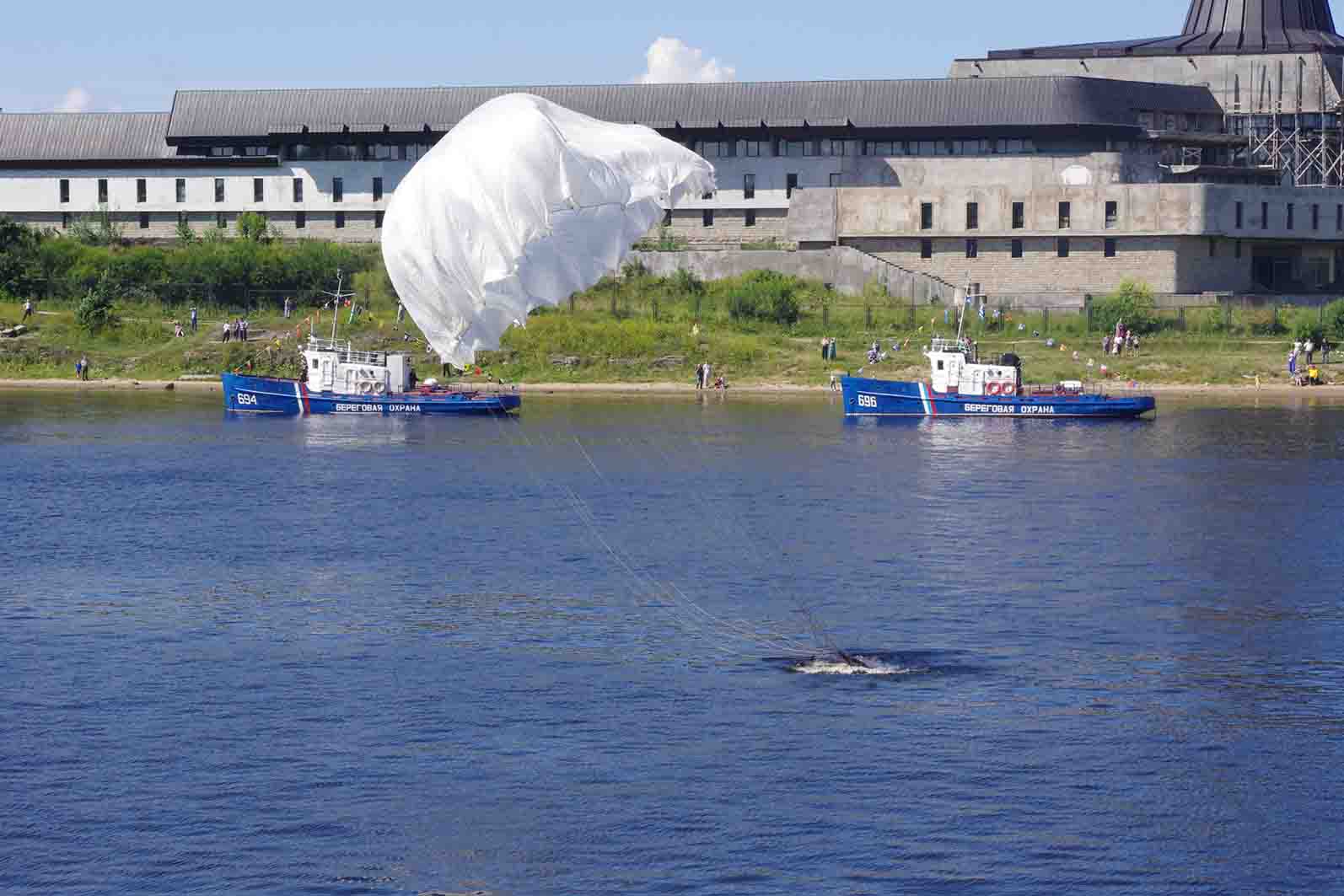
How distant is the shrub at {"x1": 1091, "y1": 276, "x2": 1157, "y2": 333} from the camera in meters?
122

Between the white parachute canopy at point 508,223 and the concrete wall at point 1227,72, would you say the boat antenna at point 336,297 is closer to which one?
the concrete wall at point 1227,72

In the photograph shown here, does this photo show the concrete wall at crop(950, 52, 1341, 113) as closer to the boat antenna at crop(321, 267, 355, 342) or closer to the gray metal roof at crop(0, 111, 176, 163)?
the boat antenna at crop(321, 267, 355, 342)

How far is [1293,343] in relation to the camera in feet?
397

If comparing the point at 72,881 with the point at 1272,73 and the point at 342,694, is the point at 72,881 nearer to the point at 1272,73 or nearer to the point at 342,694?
the point at 342,694

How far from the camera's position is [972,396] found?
108375 mm

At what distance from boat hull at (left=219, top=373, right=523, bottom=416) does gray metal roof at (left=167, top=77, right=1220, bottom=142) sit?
33.2m

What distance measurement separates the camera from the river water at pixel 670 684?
31.8m

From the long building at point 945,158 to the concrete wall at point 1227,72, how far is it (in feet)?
0.54

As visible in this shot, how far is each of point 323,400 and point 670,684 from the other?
73969mm

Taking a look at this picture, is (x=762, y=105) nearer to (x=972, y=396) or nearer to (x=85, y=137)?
(x=972, y=396)

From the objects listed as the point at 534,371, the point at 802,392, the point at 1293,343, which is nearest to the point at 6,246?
the point at 534,371

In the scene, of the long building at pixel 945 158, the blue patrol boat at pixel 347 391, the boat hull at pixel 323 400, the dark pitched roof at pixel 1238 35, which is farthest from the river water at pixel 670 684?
the dark pitched roof at pixel 1238 35

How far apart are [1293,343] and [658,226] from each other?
43.3 meters

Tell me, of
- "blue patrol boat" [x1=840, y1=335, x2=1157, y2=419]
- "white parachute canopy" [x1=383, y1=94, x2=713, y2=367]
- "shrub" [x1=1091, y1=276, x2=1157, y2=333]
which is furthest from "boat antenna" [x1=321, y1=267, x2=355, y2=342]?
"white parachute canopy" [x1=383, y1=94, x2=713, y2=367]
